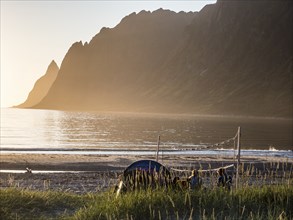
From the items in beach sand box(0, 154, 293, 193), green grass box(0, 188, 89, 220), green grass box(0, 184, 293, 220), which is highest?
green grass box(0, 184, 293, 220)

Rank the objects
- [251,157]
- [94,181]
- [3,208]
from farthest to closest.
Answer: [251,157]
[94,181]
[3,208]

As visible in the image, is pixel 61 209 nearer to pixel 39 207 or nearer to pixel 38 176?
pixel 39 207

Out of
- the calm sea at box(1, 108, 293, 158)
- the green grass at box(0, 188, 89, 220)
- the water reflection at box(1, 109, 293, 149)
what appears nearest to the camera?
the green grass at box(0, 188, 89, 220)

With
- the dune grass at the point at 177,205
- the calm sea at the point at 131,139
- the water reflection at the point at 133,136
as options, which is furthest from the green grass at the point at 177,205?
the water reflection at the point at 133,136

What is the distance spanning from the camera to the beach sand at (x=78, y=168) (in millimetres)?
23400

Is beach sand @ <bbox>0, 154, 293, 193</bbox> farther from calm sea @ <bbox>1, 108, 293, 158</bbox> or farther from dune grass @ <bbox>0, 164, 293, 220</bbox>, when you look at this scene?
dune grass @ <bbox>0, 164, 293, 220</bbox>

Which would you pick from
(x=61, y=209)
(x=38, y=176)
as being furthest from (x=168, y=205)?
(x=38, y=176)

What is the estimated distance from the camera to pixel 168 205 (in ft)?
35.2

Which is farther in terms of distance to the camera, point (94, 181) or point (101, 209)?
point (94, 181)

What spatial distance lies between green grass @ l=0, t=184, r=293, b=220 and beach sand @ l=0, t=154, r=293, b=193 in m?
8.05

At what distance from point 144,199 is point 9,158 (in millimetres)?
29862

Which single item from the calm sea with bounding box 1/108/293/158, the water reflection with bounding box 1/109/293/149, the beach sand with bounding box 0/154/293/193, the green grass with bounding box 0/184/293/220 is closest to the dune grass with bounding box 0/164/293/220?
the green grass with bounding box 0/184/293/220

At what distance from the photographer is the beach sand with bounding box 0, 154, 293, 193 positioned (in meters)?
23.4

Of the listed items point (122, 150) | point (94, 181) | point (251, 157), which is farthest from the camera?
point (122, 150)
